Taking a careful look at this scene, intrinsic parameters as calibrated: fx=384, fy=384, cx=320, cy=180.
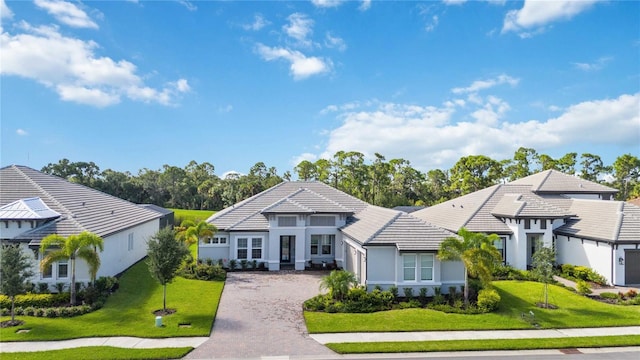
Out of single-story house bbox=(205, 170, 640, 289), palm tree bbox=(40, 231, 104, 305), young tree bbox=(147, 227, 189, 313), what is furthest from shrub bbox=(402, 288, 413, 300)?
palm tree bbox=(40, 231, 104, 305)

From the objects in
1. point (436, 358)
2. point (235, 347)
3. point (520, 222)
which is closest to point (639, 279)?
point (520, 222)

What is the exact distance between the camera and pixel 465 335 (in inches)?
580

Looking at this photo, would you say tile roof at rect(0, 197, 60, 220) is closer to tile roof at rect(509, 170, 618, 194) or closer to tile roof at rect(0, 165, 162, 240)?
tile roof at rect(0, 165, 162, 240)

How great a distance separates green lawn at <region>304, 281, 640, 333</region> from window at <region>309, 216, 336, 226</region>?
37.4 ft

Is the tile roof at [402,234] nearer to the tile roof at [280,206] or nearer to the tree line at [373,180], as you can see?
the tile roof at [280,206]

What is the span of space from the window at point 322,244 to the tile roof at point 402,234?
5.12 metres

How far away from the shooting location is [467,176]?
56469 mm

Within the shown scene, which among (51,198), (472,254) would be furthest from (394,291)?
(51,198)

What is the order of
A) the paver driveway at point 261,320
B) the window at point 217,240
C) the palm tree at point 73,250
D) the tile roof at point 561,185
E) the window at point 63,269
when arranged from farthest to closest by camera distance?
1. the tile roof at point 561,185
2. the window at point 217,240
3. the window at point 63,269
4. the palm tree at point 73,250
5. the paver driveway at point 261,320

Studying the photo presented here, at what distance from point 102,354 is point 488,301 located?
51.3 ft

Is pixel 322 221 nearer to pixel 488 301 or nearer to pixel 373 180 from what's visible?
pixel 488 301

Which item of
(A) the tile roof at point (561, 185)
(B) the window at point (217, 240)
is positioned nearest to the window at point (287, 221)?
(B) the window at point (217, 240)

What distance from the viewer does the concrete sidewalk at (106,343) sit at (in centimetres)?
1301

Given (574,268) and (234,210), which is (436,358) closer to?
(574,268)
